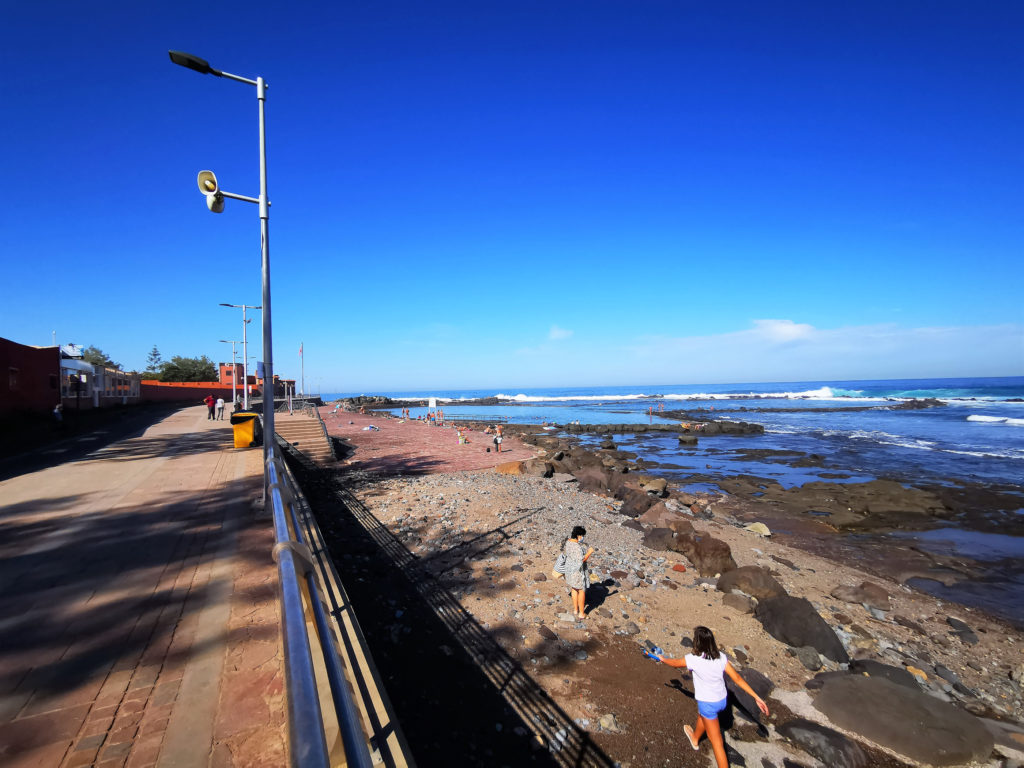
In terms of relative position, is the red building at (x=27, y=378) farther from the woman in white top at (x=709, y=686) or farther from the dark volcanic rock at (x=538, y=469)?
the woman in white top at (x=709, y=686)

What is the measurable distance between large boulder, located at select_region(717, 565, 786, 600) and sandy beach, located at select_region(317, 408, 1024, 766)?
0.08 ft

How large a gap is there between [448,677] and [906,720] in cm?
511

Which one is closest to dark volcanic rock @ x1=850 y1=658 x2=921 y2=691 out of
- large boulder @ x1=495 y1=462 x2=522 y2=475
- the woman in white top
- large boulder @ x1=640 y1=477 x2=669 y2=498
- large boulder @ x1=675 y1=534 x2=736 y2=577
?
the woman in white top

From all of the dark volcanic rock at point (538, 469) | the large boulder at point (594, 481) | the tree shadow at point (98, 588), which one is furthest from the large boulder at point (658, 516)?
the tree shadow at point (98, 588)

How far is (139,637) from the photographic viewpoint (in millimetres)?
3562

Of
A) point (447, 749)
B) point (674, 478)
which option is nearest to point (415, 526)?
point (447, 749)

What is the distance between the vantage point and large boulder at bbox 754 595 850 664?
6146 millimetres

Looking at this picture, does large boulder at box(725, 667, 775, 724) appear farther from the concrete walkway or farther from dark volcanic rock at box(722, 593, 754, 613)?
the concrete walkway

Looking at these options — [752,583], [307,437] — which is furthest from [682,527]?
[307,437]

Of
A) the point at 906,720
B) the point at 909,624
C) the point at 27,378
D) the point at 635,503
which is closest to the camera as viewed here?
the point at 906,720

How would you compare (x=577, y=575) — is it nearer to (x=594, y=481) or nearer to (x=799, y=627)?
(x=799, y=627)

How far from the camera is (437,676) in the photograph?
5.67 meters

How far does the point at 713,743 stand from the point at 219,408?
1169 inches

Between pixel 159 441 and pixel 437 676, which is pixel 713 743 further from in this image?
pixel 159 441
